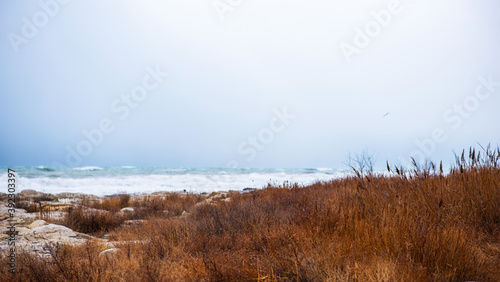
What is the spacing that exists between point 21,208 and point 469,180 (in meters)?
11.1

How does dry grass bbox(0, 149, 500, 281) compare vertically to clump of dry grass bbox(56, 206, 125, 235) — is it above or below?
above

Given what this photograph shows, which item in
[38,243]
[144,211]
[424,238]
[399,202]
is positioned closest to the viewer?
[424,238]

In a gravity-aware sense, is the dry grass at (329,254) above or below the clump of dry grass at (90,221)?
above

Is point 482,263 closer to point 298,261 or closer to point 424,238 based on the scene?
point 424,238

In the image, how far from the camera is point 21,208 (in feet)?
27.7

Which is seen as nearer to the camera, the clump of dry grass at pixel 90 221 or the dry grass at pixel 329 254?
the dry grass at pixel 329 254

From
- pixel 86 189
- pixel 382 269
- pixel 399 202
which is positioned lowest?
pixel 86 189

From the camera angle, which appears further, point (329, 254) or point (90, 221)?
point (90, 221)

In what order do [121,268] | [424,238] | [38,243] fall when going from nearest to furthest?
[424,238] < [121,268] < [38,243]

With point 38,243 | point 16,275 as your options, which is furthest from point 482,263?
point 38,243

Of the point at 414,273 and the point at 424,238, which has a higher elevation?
the point at 424,238

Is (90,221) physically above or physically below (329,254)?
below

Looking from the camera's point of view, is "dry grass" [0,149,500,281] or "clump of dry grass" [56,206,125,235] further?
"clump of dry grass" [56,206,125,235]

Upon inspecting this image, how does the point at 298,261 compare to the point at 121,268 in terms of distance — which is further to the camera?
the point at 121,268
